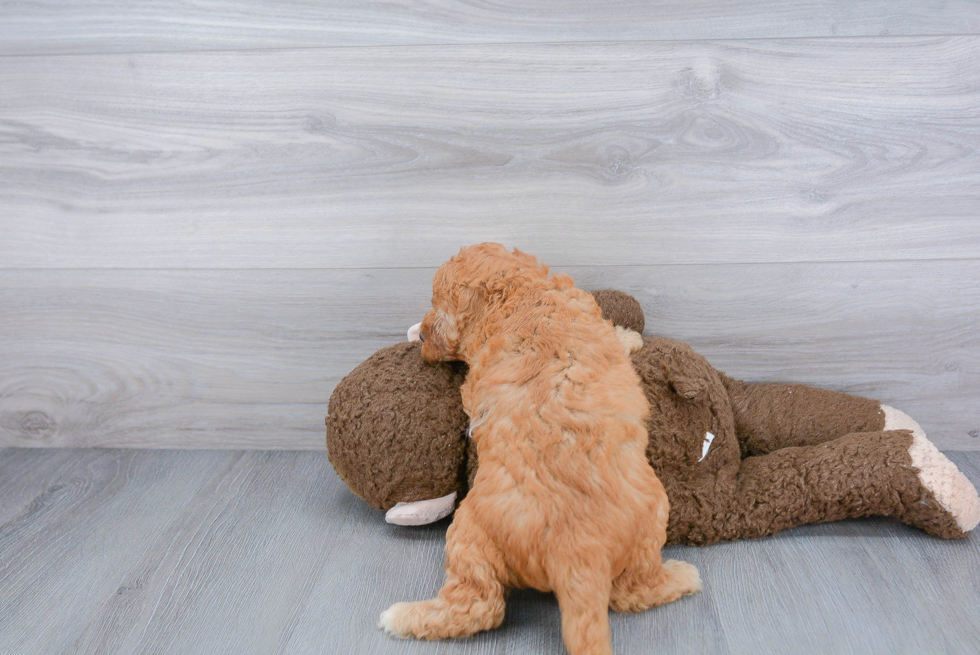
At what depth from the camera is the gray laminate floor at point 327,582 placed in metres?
0.95

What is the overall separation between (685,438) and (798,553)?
0.24 metres

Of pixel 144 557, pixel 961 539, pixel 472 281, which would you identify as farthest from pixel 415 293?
pixel 961 539

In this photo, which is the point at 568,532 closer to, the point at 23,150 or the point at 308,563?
the point at 308,563

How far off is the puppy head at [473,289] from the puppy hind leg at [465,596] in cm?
26

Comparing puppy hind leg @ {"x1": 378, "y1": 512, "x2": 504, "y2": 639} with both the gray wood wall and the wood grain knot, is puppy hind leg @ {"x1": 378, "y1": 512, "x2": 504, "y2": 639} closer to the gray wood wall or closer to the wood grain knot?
the gray wood wall

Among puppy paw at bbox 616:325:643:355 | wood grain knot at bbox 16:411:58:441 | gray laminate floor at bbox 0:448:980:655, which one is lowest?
wood grain knot at bbox 16:411:58:441

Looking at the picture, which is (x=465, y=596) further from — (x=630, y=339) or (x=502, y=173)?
(x=502, y=173)

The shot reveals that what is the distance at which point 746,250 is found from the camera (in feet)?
4.34

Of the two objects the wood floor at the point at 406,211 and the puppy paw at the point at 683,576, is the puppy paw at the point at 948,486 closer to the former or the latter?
the wood floor at the point at 406,211

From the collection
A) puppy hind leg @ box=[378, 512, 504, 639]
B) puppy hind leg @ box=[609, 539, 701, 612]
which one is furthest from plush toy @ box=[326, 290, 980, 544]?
puppy hind leg @ box=[378, 512, 504, 639]

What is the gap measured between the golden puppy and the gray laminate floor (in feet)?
0.21

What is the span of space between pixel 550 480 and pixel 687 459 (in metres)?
0.35

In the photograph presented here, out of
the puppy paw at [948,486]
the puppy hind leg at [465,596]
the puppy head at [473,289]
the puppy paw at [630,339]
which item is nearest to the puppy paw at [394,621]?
the puppy hind leg at [465,596]

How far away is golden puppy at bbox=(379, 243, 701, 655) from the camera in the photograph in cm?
88
